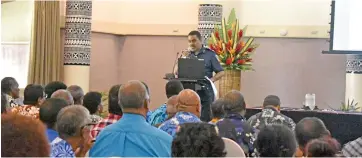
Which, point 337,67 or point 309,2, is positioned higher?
point 309,2

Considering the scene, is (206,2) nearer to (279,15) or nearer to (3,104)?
(279,15)

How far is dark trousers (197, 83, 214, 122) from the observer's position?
6195mm

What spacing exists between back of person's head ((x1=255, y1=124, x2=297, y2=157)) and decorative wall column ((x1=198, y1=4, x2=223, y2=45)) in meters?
6.13

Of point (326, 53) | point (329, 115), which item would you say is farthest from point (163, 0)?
point (329, 115)

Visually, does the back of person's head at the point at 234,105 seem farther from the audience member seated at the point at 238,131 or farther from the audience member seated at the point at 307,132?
the audience member seated at the point at 307,132

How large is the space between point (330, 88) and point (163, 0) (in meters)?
2.76

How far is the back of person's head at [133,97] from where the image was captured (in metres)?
3.49

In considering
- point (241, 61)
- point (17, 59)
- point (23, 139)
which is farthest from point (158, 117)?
point (17, 59)

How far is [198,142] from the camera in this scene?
109 inches

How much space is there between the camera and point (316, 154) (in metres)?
2.75

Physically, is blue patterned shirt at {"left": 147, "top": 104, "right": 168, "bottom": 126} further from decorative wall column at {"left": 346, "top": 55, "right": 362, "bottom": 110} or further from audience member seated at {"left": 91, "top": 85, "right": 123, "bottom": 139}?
decorative wall column at {"left": 346, "top": 55, "right": 362, "bottom": 110}

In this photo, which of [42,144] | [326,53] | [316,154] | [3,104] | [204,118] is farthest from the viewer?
[326,53]

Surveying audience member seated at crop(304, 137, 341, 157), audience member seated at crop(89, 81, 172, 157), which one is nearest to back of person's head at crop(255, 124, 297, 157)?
audience member seated at crop(304, 137, 341, 157)

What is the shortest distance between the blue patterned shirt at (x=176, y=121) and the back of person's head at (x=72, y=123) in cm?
77
